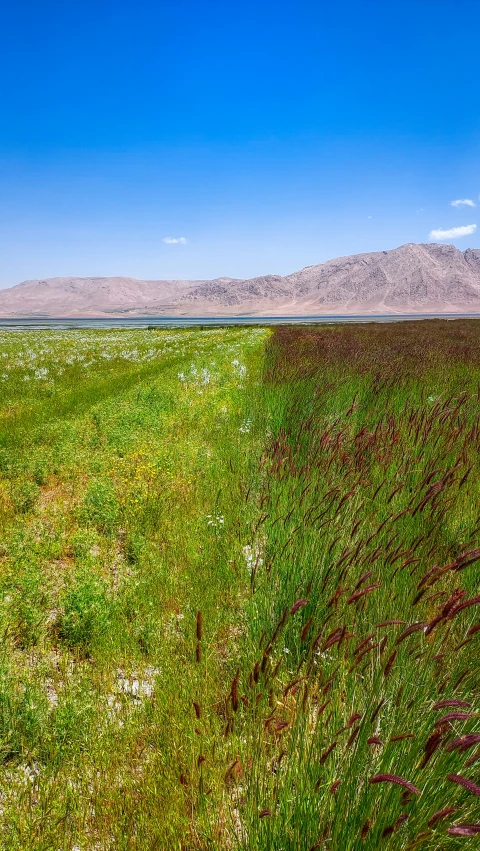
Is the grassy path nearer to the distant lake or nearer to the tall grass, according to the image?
the tall grass

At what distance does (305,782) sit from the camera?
58.9 inches

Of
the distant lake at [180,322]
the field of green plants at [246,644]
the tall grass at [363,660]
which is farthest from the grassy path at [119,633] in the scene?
the distant lake at [180,322]

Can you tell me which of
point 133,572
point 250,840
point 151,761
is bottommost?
point 133,572

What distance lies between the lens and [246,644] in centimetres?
264

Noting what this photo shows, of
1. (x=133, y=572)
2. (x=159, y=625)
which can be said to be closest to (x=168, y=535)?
(x=133, y=572)

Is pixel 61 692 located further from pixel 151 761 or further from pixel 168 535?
pixel 168 535

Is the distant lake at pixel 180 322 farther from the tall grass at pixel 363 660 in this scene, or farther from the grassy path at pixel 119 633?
the tall grass at pixel 363 660

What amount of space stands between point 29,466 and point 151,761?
5621 millimetres

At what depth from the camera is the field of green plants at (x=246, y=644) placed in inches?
58.7

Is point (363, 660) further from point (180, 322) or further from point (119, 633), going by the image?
point (180, 322)

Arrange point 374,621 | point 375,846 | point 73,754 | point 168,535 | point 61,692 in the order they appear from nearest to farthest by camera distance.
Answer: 1. point 375,846
2. point 73,754
3. point 374,621
4. point 61,692
5. point 168,535

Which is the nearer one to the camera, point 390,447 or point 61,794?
point 61,794

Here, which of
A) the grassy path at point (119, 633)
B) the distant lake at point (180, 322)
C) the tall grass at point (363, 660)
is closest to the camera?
the tall grass at point (363, 660)

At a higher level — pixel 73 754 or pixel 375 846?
pixel 375 846
